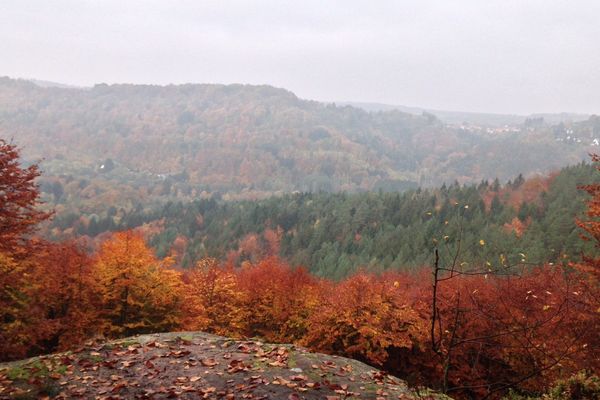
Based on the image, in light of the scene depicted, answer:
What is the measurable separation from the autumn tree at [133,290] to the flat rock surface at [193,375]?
56.7ft

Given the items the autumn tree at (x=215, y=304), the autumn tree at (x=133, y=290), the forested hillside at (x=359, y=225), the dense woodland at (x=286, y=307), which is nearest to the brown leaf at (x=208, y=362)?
the dense woodland at (x=286, y=307)

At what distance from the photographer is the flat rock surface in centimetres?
1192

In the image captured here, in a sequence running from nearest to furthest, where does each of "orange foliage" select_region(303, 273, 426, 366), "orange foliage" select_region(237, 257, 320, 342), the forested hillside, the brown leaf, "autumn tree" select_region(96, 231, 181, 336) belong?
1. the brown leaf
2. "orange foliage" select_region(303, 273, 426, 366)
3. "autumn tree" select_region(96, 231, 181, 336)
4. "orange foliage" select_region(237, 257, 320, 342)
5. the forested hillside

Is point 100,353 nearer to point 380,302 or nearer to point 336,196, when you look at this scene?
point 380,302

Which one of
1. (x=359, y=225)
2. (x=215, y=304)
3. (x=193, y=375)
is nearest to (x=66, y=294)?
(x=215, y=304)

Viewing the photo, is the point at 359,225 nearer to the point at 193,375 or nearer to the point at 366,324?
the point at 366,324

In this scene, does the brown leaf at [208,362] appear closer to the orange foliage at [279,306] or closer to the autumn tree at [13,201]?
the autumn tree at [13,201]

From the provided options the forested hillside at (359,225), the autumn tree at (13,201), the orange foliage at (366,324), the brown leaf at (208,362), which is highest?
the autumn tree at (13,201)

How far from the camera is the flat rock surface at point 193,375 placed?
469 inches

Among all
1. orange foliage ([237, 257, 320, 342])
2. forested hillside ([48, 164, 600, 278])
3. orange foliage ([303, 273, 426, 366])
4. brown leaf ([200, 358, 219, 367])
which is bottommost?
forested hillside ([48, 164, 600, 278])

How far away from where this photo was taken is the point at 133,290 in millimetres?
33031

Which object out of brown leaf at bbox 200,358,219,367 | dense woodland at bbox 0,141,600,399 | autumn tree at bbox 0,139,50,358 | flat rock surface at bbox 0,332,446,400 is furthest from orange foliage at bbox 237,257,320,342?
brown leaf at bbox 200,358,219,367

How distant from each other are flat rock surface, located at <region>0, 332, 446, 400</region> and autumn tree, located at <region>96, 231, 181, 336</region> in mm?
17285

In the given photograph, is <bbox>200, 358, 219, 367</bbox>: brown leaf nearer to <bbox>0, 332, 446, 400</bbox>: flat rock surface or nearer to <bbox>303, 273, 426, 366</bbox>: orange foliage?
<bbox>0, 332, 446, 400</bbox>: flat rock surface
